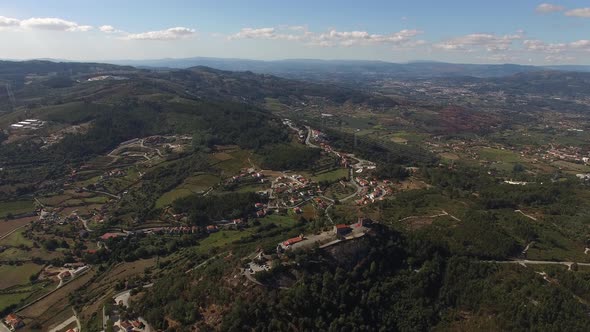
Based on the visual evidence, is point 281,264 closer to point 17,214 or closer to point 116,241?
point 116,241

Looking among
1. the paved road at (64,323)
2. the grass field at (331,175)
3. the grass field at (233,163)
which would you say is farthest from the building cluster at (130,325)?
the grass field at (233,163)

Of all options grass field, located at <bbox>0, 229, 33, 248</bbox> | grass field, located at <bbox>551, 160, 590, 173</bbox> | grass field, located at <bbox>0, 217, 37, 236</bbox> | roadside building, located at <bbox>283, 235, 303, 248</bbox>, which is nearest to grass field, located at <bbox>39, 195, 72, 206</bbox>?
grass field, located at <bbox>0, 217, 37, 236</bbox>

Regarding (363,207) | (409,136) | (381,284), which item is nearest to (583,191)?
(363,207)

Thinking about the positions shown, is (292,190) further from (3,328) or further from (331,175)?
(3,328)

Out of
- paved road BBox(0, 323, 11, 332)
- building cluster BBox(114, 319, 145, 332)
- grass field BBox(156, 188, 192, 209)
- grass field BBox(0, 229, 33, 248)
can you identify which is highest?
grass field BBox(156, 188, 192, 209)

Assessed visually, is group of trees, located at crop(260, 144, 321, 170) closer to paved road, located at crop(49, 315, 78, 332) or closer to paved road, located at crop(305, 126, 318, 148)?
paved road, located at crop(305, 126, 318, 148)

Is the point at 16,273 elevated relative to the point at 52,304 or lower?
elevated

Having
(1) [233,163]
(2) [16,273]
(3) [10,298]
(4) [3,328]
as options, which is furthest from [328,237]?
(1) [233,163]
